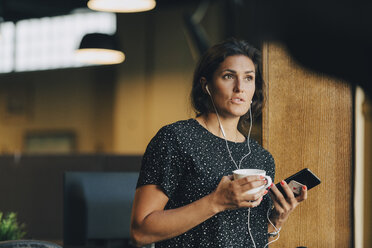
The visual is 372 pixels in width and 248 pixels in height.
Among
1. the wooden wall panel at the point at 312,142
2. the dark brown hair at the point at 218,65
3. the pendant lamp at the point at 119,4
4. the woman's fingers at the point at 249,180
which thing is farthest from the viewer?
the pendant lamp at the point at 119,4

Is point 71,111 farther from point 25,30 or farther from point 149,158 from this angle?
point 149,158

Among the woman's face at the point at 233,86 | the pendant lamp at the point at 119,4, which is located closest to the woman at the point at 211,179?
the woman's face at the point at 233,86

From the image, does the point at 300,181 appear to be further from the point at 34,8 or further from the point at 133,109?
the point at 34,8

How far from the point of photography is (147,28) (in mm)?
9719

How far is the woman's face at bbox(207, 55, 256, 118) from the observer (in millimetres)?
1427

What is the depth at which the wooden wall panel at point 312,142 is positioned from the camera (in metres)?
1.60

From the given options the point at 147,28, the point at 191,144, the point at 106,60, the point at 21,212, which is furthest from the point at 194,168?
the point at 147,28

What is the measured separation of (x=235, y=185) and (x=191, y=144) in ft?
0.78

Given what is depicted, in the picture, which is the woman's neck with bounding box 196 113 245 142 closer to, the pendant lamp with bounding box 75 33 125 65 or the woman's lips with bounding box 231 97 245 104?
the woman's lips with bounding box 231 97 245 104

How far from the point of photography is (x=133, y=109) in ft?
32.3

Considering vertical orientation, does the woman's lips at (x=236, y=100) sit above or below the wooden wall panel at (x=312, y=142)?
above

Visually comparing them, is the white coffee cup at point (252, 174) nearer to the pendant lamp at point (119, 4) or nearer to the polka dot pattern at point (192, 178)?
the polka dot pattern at point (192, 178)

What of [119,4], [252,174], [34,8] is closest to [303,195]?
[252,174]

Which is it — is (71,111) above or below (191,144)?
below
